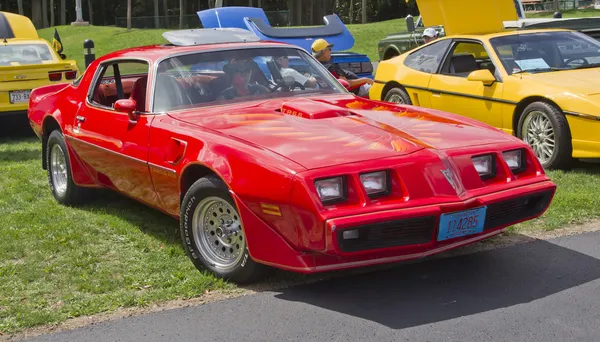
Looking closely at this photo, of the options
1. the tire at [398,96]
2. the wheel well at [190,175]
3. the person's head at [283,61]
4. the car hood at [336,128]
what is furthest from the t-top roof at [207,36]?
the wheel well at [190,175]

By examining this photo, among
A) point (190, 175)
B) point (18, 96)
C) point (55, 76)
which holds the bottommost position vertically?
point (18, 96)

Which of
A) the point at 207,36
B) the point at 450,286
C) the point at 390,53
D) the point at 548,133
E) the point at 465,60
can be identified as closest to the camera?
the point at 450,286

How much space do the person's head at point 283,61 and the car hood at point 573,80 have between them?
302 centimetres

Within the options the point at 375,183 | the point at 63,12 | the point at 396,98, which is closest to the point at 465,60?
the point at 396,98

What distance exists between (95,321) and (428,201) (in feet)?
6.21

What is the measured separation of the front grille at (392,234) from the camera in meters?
4.52

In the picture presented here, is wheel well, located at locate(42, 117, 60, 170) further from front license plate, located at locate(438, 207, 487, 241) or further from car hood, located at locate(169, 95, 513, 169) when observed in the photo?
front license plate, located at locate(438, 207, 487, 241)

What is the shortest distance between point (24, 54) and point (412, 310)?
9541 millimetres

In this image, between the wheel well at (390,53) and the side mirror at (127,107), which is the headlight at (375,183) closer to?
the side mirror at (127,107)

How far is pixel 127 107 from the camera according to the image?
233 inches

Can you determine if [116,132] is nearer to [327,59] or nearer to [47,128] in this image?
[47,128]

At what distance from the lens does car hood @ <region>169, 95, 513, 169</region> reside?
477 centimetres

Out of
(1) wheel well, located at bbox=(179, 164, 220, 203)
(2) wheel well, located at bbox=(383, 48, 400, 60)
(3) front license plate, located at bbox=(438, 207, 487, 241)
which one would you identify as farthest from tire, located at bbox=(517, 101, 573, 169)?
(2) wheel well, located at bbox=(383, 48, 400, 60)

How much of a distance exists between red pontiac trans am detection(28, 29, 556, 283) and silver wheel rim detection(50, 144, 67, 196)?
82 centimetres
